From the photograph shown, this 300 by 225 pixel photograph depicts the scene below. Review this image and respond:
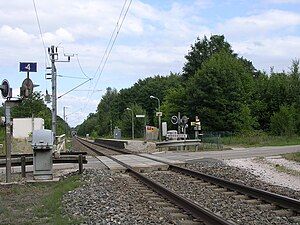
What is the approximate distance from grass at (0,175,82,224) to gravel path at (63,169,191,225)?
0.30 meters

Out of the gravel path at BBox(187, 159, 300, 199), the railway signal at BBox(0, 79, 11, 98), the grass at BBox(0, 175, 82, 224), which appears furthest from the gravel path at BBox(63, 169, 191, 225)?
the railway signal at BBox(0, 79, 11, 98)

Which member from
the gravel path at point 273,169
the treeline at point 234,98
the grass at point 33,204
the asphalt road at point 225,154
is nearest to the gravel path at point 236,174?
the gravel path at point 273,169

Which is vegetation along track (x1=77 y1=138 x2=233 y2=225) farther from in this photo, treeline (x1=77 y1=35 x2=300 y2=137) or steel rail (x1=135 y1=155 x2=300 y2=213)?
treeline (x1=77 y1=35 x2=300 y2=137)

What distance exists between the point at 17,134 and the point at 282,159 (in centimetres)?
3017

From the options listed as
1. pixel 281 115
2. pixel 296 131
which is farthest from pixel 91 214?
pixel 296 131

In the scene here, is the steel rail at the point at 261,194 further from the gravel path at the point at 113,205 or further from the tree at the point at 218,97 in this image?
the tree at the point at 218,97

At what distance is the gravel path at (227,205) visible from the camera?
32.0 ft

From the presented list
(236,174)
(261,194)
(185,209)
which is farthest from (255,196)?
(236,174)

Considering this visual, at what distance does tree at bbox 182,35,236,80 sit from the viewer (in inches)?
4102

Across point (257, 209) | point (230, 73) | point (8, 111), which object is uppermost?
point (230, 73)

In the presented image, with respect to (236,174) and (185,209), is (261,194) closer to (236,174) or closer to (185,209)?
(185,209)

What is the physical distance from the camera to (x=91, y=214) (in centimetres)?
1053

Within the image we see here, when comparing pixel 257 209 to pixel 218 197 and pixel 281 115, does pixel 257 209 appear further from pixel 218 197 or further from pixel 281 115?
pixel 281 115

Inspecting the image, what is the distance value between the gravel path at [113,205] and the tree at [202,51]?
87640 mm
